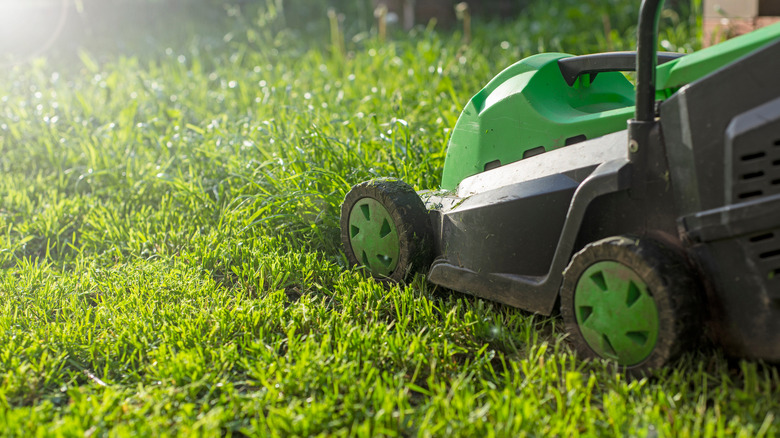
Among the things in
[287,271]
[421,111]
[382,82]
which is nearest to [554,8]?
[382,82]

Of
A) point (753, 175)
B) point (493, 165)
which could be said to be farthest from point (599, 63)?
point (753, 175)

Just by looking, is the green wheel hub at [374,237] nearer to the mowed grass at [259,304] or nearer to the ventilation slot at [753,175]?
the mowed grass at [259,304]

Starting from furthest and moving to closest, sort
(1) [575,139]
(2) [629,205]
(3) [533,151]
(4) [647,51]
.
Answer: (3) [533,151], (1) [575,139], (2) [629,205], (4) [647,51]

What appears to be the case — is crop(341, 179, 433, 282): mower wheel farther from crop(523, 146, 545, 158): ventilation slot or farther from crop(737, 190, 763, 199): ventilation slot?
crop(737, 190, 763, 199): ventilation slot

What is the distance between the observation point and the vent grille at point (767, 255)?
1.40m

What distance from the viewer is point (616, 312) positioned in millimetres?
1599

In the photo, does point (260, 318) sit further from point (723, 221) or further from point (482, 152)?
point (723, 221)

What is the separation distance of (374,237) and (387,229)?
65mm

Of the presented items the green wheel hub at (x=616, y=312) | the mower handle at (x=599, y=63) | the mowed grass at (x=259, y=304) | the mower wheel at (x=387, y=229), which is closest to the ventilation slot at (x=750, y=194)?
the green wheel hub at (x=616, y=312)

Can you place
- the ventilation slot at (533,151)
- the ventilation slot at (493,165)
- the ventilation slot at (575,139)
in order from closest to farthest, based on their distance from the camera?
the ventilation slot at (575,139) < the ventilation slot at (533,151) < the ventilation slot at (493,165)

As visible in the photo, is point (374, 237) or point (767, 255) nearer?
point (767, 255)

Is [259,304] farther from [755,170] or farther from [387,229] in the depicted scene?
[755,170]

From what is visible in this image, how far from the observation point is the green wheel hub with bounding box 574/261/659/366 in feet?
5.09

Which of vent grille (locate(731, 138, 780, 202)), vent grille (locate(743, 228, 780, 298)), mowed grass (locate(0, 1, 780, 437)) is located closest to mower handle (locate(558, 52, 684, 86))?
vent grille (locate(731, 138, 780, 202))
